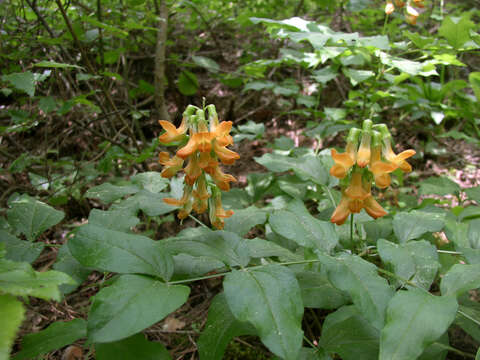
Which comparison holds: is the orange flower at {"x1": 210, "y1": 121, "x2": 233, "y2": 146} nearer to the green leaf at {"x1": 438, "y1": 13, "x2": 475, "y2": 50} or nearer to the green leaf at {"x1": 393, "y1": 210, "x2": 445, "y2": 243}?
the green leaf at {"x1": 393, "y1": 210, "x2": 445, "y2": 243}

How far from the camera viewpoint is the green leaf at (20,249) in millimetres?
1239

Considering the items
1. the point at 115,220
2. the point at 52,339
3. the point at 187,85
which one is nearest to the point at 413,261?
the point at 115,220

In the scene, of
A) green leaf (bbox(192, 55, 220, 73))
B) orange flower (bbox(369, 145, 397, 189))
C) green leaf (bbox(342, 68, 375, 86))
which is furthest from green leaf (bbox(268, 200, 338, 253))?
green leaf (bbox(192, 55, 220, 73))

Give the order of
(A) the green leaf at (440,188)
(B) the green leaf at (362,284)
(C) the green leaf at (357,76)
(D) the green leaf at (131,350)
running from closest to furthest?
(B) the green leaf at (362,284) < (D) the green leaf at (131,350) < (A) the green leaf at (440,188) < (C) the green leaf at (357,76)

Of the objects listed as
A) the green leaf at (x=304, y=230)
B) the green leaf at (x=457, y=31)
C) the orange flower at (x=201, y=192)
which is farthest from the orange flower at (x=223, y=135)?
the green leaf at (x=457, y=31)

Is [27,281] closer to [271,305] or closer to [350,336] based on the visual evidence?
[271,305]

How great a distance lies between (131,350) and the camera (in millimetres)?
1160

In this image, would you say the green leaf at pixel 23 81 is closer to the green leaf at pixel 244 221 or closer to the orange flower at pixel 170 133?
the orange flower at pixel 170 133

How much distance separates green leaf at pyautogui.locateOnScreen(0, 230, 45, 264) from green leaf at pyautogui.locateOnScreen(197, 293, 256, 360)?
724 millimetres

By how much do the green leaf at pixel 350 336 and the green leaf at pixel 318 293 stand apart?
0.05 metres

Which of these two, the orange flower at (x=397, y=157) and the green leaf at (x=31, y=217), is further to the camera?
the green leaf at (x=31, y=217)

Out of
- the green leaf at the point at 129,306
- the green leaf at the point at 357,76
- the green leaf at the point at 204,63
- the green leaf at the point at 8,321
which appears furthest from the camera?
the green leaf at the point at 204,63

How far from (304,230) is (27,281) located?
0.98 meters

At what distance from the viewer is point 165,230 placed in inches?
114
